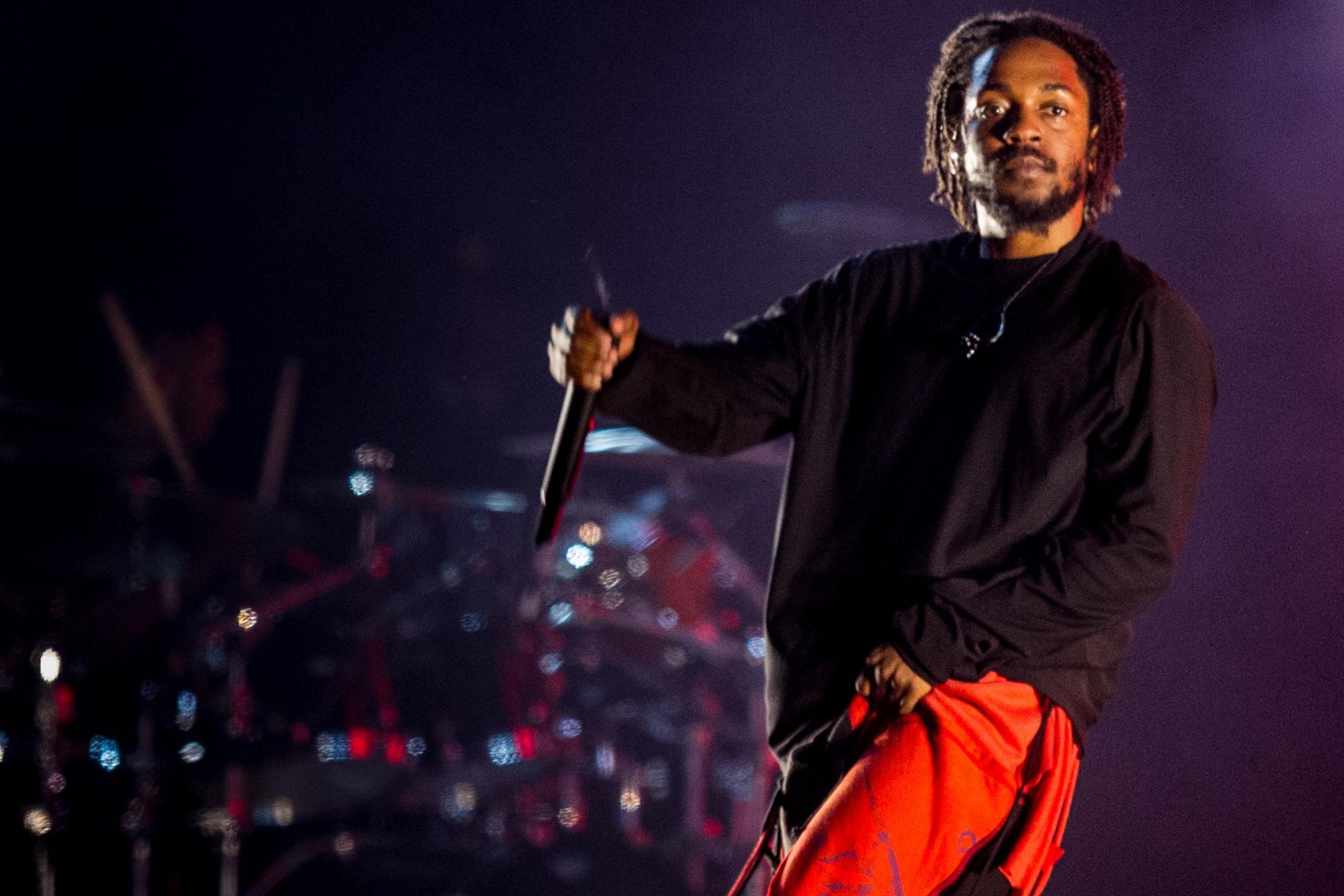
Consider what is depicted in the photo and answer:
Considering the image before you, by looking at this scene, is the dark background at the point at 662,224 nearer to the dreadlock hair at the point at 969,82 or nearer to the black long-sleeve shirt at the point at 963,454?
the dreadlock hair at the point at 969,82

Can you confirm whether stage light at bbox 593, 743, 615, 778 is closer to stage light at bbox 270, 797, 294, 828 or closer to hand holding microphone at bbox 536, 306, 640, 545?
stage light at bbox 270, 797, 294, 828

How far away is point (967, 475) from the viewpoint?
1.83 metres

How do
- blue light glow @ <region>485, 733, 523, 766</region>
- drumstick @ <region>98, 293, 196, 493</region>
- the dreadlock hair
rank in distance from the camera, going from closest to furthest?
the dreadlock hair < blue light glow @ <region>485, 733, 523, 766</region> < drumstick @ <region>98, 293, 196, 493</region>

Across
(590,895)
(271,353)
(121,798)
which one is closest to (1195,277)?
(590,895)

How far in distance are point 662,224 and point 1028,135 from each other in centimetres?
431

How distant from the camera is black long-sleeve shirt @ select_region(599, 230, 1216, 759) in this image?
1.77 meters

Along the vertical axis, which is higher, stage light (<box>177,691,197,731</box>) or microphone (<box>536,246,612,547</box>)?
microphone (<box>536,246,612,547</box>)

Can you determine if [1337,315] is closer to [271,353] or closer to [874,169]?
[874,169]

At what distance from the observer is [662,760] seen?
19.2 feet

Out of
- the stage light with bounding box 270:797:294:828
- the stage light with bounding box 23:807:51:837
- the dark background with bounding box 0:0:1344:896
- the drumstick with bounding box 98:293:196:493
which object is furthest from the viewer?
the drumstick with bounding box 98:293:196:493

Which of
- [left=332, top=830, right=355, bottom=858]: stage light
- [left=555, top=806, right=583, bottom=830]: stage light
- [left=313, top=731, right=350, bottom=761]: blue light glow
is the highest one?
[left=313, top=731, right=350, bottom=761]: blue light glow

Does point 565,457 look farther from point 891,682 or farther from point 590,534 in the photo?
point 590,534

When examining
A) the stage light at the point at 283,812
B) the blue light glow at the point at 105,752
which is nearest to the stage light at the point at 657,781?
the stage light at the point at 283,812

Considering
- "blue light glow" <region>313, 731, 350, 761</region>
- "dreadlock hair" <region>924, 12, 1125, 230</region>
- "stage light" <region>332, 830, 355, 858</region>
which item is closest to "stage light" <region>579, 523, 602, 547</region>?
"blue light glow" <region>313, 731, 350, 761</region>
